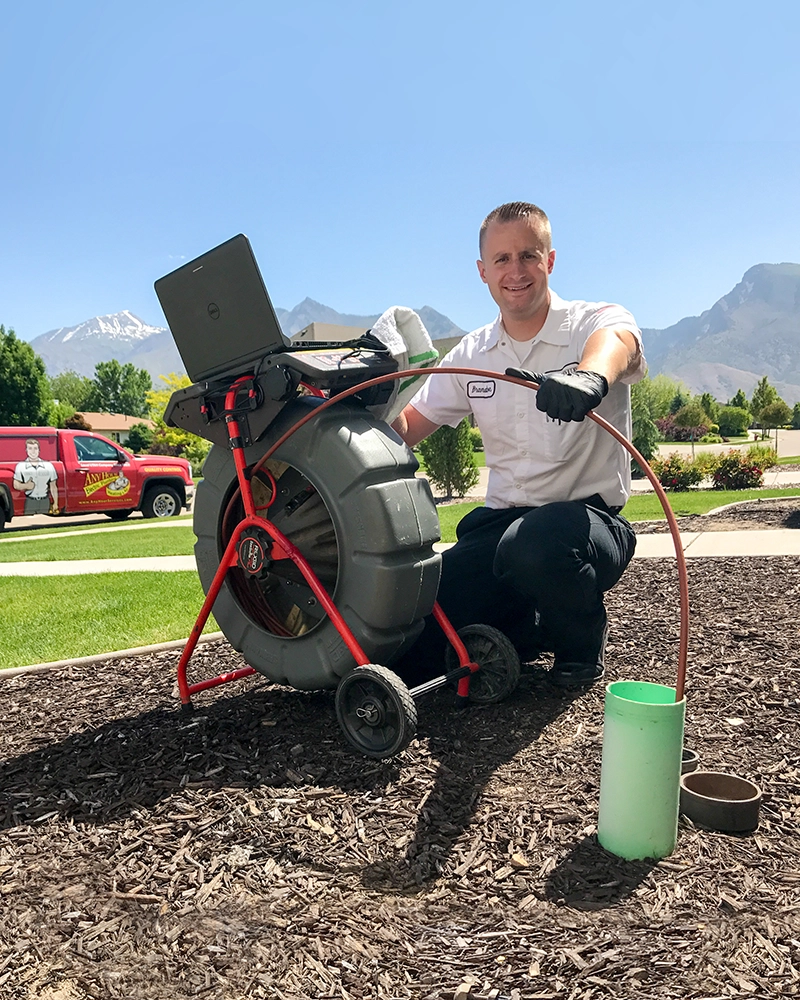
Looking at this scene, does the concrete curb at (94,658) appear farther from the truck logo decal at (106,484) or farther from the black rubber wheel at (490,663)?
the truck logo decal at (106,484)

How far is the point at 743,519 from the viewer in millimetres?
8273

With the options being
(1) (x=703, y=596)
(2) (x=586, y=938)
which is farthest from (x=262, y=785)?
(1) (x=703, y=596)

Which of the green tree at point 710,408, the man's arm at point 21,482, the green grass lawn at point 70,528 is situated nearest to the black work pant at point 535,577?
the green grass lawn at point 70,528

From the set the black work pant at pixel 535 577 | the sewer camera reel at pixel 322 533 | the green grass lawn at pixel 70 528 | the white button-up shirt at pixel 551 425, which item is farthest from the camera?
the green grass lawn at pixel 70 528

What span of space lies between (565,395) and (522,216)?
1.09 m

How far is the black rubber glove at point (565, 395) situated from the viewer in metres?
2.07

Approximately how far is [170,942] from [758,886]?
1.25m

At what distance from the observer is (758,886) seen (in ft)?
5.58

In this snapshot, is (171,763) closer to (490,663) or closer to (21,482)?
(490,663)

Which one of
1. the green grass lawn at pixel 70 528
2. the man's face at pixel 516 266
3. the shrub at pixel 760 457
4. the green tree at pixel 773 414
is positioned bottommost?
the green grass lawn at pixel 70 528

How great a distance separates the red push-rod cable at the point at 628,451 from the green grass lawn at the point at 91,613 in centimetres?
188

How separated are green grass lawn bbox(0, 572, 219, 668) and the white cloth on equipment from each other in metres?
1.92

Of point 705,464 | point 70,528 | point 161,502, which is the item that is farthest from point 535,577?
point 705,464

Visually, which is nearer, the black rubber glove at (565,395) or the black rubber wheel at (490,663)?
the black rubber glove at (565,395)
